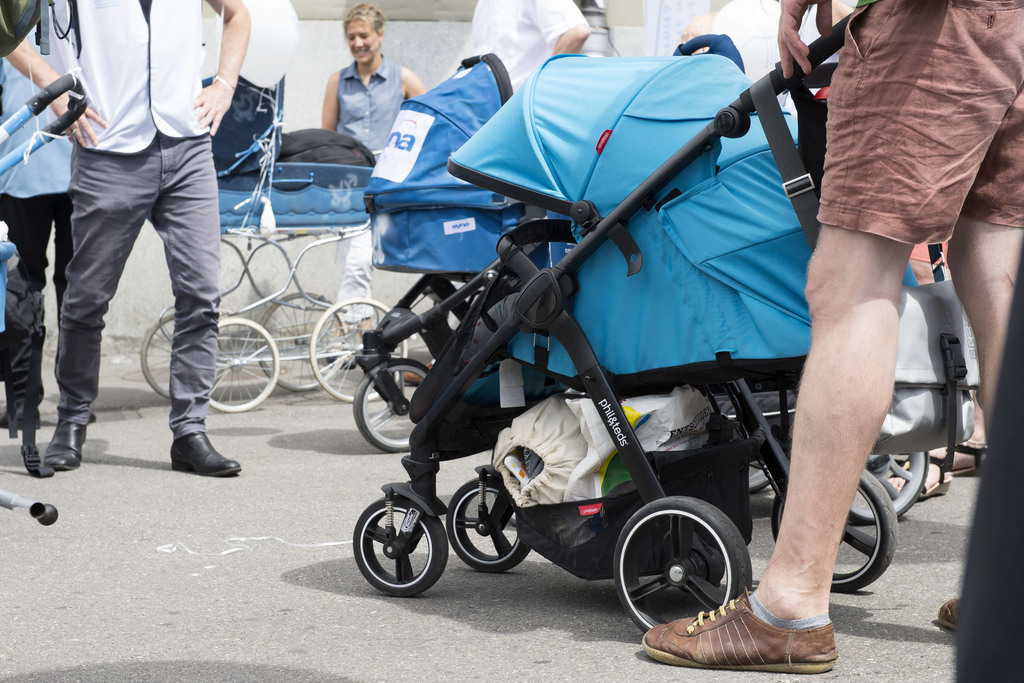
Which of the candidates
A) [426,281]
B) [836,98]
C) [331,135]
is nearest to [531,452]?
[836,98]

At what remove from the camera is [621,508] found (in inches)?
107

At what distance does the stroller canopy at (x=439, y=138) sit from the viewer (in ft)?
14.1

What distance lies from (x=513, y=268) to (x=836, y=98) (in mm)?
930

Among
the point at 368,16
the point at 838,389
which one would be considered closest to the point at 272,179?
the point at 368,16

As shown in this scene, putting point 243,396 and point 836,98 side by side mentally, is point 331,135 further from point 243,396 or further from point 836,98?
point 836,98

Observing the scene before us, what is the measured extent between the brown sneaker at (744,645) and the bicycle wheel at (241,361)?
12.7ft

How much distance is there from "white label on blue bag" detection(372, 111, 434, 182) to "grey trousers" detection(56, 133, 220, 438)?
718 millimetres

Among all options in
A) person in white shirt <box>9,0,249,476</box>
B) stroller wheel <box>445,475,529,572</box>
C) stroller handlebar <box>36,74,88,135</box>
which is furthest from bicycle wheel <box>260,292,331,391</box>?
stroller wheel <box>445,475,529,572</box>

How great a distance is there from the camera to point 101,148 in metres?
4.33

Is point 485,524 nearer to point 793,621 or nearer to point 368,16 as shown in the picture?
point 793,621

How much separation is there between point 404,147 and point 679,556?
7.65ft

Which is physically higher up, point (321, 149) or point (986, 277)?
point (986, 277)

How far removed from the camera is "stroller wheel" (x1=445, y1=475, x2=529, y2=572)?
10.3 feet

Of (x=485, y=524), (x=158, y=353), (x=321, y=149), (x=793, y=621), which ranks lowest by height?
(x=158, y=353)
